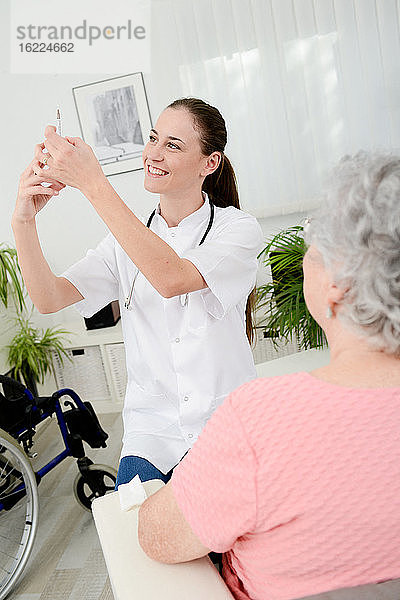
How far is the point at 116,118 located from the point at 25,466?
2.28 m

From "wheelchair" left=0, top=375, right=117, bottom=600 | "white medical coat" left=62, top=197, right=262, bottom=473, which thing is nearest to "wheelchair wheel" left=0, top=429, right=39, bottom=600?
"wheelchair" left=0, top=375, right=117, bottom=600

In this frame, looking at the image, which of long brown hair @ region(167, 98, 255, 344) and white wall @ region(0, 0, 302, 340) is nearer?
long brown hair @ region(167, 98, 255, 344)

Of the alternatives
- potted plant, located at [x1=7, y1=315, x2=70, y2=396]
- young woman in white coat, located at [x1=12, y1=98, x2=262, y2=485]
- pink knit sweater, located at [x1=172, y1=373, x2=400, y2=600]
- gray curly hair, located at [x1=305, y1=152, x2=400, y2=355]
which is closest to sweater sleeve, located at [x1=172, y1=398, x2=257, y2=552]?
pink knit sweater, located at [x1=172, y1=373, x2=400, y2=600]

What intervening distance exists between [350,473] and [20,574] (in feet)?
5.63

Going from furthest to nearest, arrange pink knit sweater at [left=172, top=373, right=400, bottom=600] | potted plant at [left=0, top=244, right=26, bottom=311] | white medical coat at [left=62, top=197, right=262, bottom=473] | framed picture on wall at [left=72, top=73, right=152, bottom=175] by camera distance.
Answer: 1. framed picture on wall at [left=72, top=73, right=152, bottom=175]
2. potted plant at [left=0, top=244, right=26, bottom=311]
3. white medical coat at [left=62, top=197, right=262, bottom=473]
4. pink knit sweater at [left=172, top=373, right=400, bottom=600]

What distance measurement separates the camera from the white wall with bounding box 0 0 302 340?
144 inches

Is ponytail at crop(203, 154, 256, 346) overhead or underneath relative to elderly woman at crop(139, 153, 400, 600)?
overhead

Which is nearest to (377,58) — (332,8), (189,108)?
(332,8)

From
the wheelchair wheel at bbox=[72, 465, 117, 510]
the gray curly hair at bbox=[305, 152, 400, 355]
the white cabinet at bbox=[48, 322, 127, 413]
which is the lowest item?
the wheelchair wheel at bbox=[72, 465, 117, 510]

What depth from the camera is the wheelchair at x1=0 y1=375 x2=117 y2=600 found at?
2.08 meters

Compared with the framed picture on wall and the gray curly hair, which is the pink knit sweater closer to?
the gray curly hair

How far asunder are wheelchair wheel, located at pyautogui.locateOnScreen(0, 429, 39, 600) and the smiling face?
3.20ft

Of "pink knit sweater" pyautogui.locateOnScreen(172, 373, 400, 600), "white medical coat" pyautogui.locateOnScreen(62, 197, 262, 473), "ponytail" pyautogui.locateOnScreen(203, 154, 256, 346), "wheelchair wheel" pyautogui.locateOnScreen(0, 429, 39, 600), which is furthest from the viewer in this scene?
"wheelchair wheel" pyautogui.locateOnScreen(0, 429, 39, 600)

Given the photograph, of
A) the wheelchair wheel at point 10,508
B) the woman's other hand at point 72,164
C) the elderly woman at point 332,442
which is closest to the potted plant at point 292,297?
the wheelchair wheel at point 10,508
